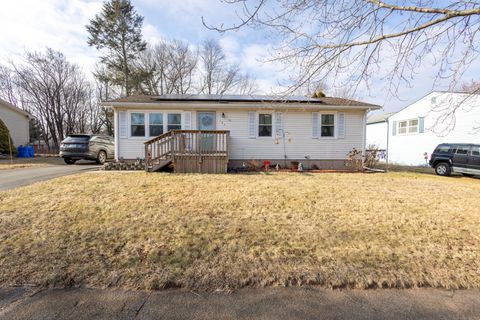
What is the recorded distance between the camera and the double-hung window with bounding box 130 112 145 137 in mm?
10953

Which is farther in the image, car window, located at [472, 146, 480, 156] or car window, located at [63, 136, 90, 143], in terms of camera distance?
car window, located at [63, 136, 90, 143]

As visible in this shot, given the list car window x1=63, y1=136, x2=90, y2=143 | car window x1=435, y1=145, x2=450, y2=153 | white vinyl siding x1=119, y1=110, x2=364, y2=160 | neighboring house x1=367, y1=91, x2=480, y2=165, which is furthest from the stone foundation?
car window x1=63, y1=136, x2=90, y2=143

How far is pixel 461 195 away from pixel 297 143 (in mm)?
6231

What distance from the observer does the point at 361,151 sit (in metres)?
11.5

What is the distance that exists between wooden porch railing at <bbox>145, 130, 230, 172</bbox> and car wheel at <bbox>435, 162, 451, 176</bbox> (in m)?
11.2

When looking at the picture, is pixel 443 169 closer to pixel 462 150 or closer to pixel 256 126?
pixel 462 150

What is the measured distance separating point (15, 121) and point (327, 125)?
27.2 meters

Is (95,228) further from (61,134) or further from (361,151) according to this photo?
(61,134)

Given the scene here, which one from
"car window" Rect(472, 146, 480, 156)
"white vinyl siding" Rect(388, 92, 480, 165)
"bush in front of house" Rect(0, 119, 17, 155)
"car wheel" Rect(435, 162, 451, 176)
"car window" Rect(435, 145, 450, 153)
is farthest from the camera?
"bush in front of house" Rect(0, 119, 17, 155)

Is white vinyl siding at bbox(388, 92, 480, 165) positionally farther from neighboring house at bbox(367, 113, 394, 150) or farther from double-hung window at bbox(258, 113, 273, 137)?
double-hung window at bbox(258, 113, 273, 137)

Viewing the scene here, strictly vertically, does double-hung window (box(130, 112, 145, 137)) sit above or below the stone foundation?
above

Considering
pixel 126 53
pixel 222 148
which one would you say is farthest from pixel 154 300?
pixel 126 53

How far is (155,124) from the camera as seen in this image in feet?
36.3

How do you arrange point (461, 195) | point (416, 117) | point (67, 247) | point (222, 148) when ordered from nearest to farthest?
point (67, 247)
point (461, 195)
point (222, 148)
point (416, 117)
